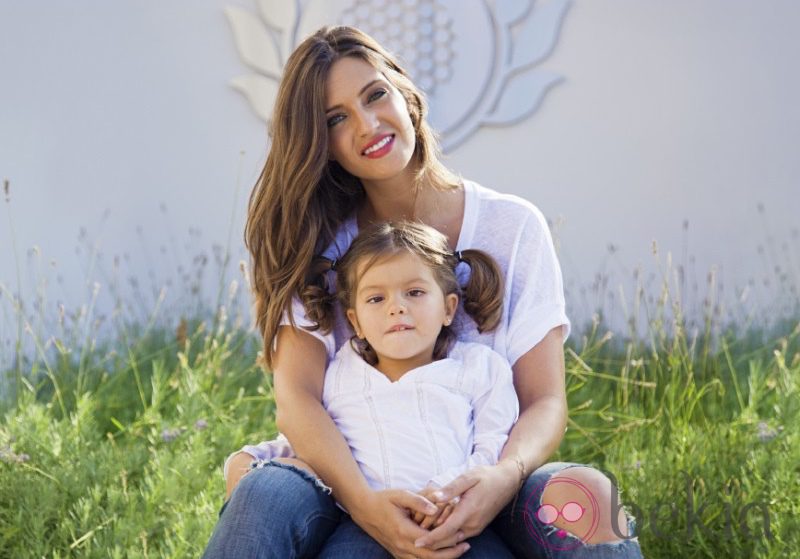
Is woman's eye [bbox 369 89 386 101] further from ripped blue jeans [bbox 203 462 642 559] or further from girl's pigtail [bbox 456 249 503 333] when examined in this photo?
ripped blue jeans [bbox 203 462 642 559]

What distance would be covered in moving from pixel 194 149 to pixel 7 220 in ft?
3.06

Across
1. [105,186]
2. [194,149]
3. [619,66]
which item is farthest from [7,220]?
[619,66]

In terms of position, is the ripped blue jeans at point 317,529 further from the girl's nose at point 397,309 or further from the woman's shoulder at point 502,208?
the woman's shoulder at point 502,208

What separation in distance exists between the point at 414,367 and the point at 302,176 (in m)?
0.51

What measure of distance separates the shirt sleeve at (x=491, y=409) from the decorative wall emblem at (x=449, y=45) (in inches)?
114

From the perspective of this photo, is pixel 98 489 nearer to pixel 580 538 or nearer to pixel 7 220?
pixel 580 538

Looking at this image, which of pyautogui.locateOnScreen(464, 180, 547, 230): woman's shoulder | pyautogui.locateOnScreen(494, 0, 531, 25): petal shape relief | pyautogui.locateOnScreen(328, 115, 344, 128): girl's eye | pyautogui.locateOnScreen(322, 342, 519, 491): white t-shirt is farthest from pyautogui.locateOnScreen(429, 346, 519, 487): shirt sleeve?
pyautogui.locateOnScreen(494, 0, 531, 25): petal shape relief

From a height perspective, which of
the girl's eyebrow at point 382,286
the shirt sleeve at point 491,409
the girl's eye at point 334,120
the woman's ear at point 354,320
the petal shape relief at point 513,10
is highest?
the petal shape relief at point 513,10

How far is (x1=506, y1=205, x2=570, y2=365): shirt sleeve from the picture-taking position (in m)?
2.43

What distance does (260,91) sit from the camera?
5.23 meters

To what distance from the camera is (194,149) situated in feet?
17.5

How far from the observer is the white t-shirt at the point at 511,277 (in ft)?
8.01

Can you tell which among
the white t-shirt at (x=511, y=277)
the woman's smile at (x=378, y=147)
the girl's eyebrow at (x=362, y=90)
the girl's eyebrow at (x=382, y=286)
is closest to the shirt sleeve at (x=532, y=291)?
the white t-shirt at (x=511, y=277)

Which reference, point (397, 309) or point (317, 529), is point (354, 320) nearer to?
point (397, 309)
